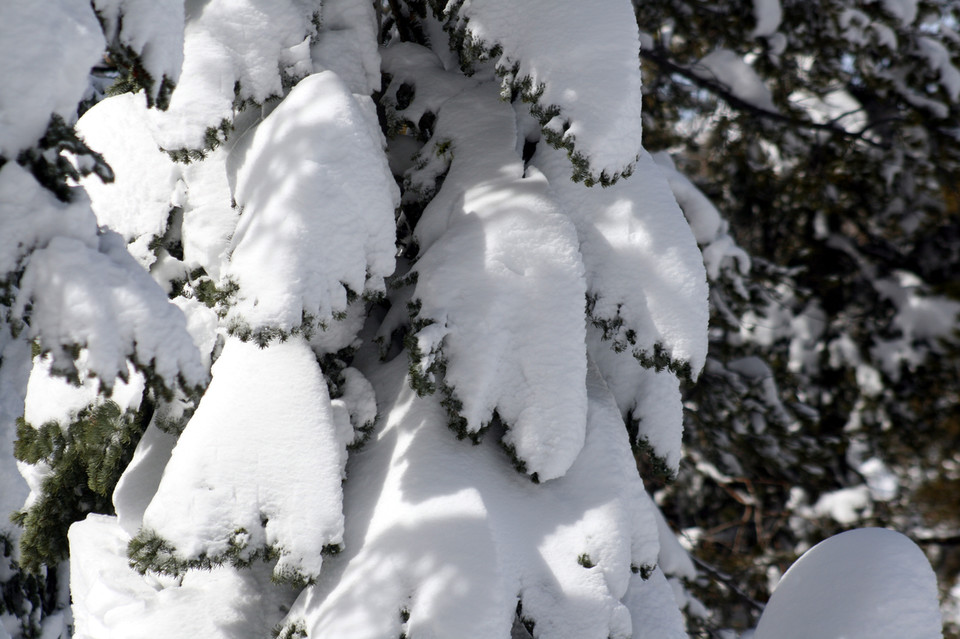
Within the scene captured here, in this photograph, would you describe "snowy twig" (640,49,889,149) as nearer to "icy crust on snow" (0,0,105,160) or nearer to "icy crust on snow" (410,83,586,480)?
"icy crust on snow" (410,83,586,480)

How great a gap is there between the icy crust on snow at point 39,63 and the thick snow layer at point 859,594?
3.05 metres

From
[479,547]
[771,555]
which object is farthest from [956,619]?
[479,547]

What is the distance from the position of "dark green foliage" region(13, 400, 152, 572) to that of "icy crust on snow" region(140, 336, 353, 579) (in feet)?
1.12

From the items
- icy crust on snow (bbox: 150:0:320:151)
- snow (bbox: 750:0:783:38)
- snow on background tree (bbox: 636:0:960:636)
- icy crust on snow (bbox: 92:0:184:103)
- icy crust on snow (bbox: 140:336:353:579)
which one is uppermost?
icy crust on snow (bbox: 92:0:184:103)

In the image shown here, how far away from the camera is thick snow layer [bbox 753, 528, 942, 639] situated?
8.68ft

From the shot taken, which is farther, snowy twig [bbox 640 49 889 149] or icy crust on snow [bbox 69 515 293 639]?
snowy twig [bbox 640 49 889 149]

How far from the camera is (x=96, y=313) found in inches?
59.0

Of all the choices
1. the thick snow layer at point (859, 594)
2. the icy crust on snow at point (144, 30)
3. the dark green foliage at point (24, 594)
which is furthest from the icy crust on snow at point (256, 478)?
the thick snow layer at point (859, 594)

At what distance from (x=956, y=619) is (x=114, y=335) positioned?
352 inches

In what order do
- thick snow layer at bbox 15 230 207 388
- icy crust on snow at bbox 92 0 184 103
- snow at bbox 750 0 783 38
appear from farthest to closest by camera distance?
snow at bbox 750 0 783 38
icy crust on snow at bbox 92 0 184 103
thick snow layer at bbox 15 230 207 388

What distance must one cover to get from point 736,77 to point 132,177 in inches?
187

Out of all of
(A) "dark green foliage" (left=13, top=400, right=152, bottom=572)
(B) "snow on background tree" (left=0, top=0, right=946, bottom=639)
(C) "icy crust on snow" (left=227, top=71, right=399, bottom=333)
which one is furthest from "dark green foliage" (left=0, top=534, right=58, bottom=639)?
(C) "icy crust on snow" (left=227, top=71, right=399, bottom=333)

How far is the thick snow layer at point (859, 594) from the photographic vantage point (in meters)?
2.65

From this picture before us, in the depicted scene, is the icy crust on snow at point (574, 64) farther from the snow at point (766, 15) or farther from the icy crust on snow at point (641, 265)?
the snow at point (766, 15)
